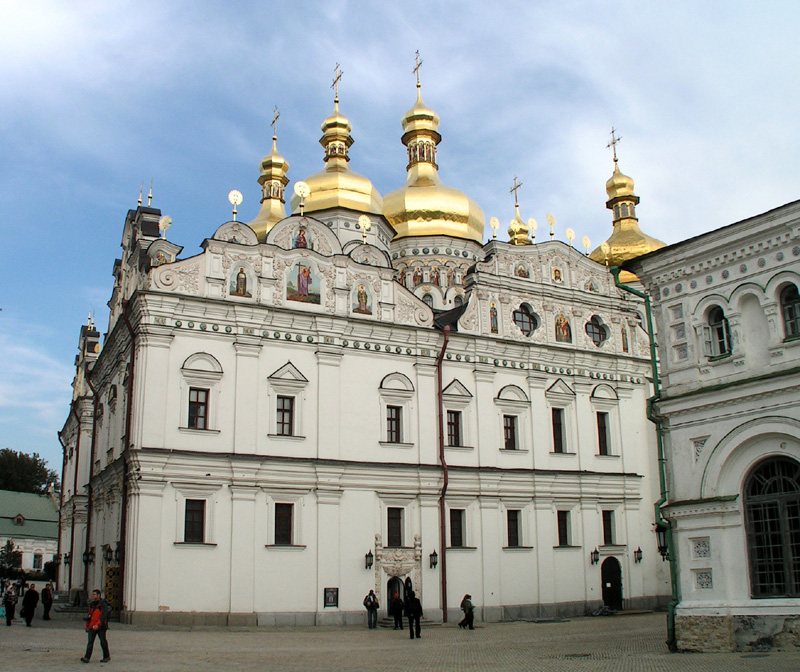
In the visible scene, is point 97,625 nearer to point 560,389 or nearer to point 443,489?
point 443,489

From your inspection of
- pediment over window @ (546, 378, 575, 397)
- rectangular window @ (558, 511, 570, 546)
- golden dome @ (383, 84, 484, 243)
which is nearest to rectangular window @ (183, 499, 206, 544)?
rectangular window @ (558, 511, 570, 546)

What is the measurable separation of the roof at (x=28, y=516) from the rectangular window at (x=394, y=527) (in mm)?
49002

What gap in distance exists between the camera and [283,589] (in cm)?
2638

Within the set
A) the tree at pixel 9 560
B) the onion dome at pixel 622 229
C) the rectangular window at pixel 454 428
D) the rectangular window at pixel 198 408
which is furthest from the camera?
the tree at pixel 9 560

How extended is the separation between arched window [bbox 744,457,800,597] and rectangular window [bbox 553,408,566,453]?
53.3 feet

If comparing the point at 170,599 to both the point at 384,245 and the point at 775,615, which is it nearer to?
the point at 775,615

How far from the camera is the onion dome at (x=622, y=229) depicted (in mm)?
48062

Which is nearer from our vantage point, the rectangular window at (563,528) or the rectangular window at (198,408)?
the rectangular window at (198,408)

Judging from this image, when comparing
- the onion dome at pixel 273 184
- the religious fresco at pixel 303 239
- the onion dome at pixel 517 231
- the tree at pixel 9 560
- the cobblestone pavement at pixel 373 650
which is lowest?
the cobblestone pavement at pixel 373 650

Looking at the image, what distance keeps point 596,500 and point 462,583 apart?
6.40 m

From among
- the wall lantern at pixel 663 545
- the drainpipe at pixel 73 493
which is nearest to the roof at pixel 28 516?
the drainpipe at pixel 73 493

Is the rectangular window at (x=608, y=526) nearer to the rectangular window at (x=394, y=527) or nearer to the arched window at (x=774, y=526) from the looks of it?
the rectangular window at (x=394, y=527)

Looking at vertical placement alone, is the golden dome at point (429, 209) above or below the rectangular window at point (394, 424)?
above

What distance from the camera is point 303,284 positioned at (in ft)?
94.6
